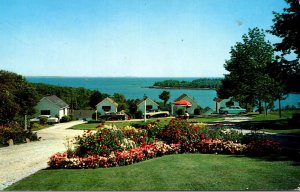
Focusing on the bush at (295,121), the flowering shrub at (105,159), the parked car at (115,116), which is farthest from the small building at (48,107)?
the flowering shrub at (105,159)

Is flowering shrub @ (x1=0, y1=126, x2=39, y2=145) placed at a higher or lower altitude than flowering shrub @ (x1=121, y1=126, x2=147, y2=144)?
lower

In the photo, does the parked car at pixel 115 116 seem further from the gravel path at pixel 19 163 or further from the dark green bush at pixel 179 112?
the gravel path at pixel 19 163

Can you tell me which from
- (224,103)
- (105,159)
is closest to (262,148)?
(105,159)

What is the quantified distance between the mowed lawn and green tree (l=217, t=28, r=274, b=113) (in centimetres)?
3465

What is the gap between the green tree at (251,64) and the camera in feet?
150

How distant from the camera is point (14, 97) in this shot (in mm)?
31609

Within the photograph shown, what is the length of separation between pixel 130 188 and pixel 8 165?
892cm

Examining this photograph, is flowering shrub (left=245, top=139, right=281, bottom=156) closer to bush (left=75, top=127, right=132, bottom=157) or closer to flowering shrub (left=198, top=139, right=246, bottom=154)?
flowering shrub (left=198, top=139, right=246, bottom=154)

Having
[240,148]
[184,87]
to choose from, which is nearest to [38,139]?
[240,148]

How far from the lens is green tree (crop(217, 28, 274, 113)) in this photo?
150ft

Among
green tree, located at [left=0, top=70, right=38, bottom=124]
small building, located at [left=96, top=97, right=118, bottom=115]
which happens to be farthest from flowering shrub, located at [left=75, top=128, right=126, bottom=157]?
small building, located at [left=96, top=97, right=118, bottom=115]

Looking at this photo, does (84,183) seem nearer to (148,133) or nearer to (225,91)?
(148,133)

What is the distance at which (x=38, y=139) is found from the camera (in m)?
27.8

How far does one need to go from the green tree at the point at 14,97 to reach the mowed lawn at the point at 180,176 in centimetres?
1747
